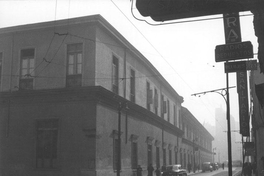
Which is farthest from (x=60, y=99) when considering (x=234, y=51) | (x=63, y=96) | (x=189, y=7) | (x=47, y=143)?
(x=189, y=7)

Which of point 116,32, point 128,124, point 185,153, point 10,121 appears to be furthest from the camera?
point 185,153

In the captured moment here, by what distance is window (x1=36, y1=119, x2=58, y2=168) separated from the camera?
904 inches

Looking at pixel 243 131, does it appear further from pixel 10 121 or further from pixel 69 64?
pixel 10 121

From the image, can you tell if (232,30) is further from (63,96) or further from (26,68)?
(26,68)

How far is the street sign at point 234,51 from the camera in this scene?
28.0 feet

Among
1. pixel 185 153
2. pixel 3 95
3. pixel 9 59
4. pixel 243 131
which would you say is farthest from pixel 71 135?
pixel 185 153

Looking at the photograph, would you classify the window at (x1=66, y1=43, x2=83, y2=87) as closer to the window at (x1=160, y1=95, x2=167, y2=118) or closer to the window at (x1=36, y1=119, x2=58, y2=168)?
the window at (x1=36, y1=119, x2=58, y2=168)

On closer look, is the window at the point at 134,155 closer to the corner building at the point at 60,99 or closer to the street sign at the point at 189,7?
the corner building at the point at 60,99

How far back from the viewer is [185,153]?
55156 millimetres

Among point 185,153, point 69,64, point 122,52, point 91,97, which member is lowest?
point 185,153

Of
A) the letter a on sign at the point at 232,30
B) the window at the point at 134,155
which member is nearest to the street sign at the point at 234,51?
the letter a on sign at the point at 232,30

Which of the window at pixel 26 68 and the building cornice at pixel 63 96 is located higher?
the window at pixel 26 68

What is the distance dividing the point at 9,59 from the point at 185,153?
1424 inches

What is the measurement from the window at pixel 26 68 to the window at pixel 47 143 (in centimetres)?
272
